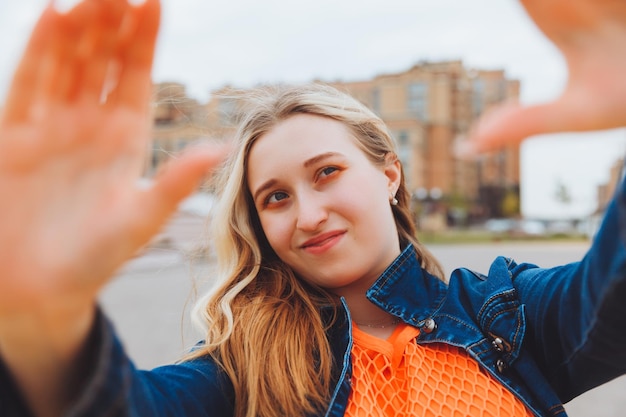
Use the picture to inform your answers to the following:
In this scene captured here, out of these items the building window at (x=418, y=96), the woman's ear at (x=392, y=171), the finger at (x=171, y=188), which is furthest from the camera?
the building window at (x=418, y=96)

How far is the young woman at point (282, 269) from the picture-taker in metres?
0.75

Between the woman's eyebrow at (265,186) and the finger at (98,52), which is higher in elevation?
the finger at (98,52)

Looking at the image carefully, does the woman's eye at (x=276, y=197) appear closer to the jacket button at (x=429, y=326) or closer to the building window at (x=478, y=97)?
the jacket button at (x=429, y=326)

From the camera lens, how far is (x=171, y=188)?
29.5 inches

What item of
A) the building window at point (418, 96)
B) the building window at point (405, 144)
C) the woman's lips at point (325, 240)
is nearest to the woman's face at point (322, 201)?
the woman's lips at point (325, 240)

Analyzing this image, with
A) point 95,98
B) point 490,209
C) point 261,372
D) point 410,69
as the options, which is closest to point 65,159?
point 95,98

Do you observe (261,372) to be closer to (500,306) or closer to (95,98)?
(500,306)

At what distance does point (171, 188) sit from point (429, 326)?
0.91 meters

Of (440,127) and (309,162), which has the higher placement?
(309,162)

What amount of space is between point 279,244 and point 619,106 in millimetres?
942

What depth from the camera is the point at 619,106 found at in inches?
29.6

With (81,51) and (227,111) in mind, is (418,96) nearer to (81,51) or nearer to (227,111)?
(227,111)

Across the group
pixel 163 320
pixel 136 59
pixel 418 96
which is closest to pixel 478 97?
pixel 418 96

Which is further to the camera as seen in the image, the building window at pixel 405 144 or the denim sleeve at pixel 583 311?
the building window at pixel 405 144
